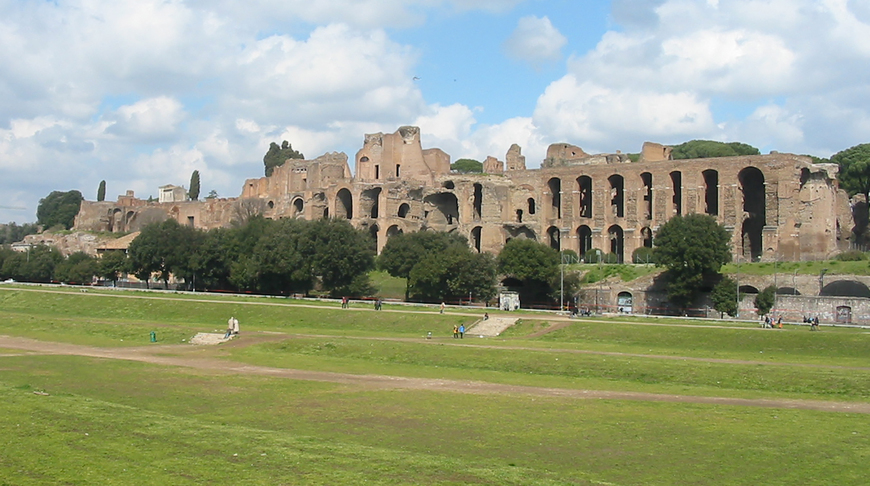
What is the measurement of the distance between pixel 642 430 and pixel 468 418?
3243 millimetres

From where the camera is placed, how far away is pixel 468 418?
50.1ft

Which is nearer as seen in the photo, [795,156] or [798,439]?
[798,439]

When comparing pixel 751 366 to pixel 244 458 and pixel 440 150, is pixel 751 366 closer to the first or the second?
pixel 244 458

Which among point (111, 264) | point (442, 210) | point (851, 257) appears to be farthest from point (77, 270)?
point (851, 257)

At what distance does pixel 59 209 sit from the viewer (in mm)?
114750

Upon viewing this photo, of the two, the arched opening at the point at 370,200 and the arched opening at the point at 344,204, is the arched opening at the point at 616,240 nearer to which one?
the arched opening at the point at 370,200

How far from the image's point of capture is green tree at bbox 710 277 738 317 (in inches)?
1725

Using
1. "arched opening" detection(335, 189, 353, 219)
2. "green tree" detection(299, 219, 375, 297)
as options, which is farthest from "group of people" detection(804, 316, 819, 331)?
"arched opening" detection(335, 189, 353, 219)

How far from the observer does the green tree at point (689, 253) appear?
147 ft

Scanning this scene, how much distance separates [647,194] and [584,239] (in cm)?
657

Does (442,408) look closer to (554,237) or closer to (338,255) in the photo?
(338,255)

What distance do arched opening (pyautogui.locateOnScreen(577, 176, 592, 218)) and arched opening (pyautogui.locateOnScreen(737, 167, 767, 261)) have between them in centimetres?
1275

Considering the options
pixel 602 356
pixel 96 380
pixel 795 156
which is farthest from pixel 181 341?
pixel 795 156

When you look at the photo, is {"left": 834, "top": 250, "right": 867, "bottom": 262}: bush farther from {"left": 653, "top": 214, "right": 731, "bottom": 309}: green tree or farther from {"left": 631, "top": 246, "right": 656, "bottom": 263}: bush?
{"left": 631, "top": 246, "right": 656, "bottom": 263}: bush
